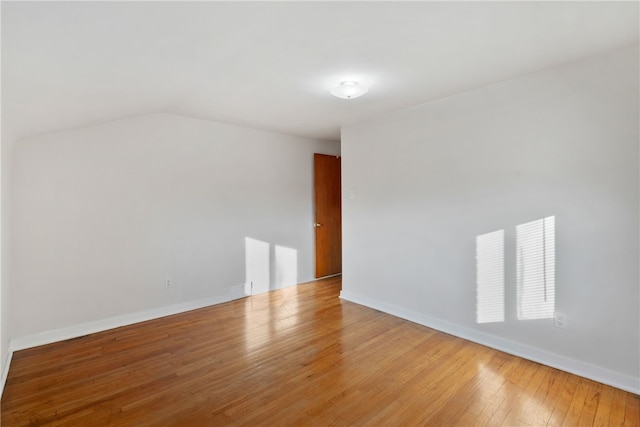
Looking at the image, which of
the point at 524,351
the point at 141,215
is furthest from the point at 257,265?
the point at 524,351

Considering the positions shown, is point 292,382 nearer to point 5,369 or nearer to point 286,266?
point 5,369

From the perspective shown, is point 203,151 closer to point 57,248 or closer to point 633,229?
point 57,248

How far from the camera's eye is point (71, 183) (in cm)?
289

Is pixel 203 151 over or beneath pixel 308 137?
beneath

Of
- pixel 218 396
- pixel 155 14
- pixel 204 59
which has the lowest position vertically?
pixel 218 396

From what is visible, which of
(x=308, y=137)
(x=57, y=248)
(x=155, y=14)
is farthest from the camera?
(x=308, y=137)

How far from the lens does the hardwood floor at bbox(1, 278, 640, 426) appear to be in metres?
1.85

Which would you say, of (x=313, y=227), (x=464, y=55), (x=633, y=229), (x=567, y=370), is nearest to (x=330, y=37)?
(x=464, y=55)

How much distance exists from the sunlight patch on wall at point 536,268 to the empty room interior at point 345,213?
1 cm

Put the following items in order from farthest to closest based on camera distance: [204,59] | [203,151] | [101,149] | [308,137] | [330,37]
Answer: [308,137] < [203,151] < [101,149] < [204,59] < [330,37]

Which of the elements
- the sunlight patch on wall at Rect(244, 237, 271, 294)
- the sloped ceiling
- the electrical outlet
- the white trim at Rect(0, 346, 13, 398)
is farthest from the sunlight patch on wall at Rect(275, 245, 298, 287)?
the electrical outlet

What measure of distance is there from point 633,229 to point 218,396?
3003mm

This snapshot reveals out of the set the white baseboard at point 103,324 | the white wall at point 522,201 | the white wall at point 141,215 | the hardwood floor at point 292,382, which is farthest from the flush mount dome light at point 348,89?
the white baseboard at point 103,324

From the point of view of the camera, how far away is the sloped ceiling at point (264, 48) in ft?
4.41
